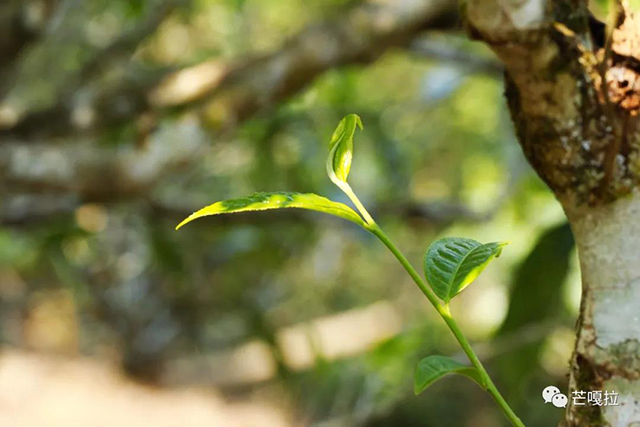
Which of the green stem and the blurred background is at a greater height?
the green stem

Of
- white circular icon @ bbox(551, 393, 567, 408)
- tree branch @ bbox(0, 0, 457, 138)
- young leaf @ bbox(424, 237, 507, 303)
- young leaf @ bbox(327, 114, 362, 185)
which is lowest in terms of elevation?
tree branch @ bbox(0, 0, 457, 138)

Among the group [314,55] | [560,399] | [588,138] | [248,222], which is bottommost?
[248,222]

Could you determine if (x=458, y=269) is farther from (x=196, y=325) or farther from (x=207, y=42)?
(x=207, y=42)

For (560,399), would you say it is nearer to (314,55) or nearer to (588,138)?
(588,138)

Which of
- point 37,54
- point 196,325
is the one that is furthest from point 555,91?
point 196,325

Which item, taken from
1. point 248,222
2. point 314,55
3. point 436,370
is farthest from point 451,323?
point 248,222

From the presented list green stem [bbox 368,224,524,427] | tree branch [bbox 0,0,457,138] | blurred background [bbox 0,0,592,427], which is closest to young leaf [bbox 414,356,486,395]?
green stem [bbox 368,224,524,427]

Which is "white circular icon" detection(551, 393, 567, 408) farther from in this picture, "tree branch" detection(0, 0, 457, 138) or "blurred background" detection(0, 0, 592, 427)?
"tree branch" detection(0, 0, 457, 138)
